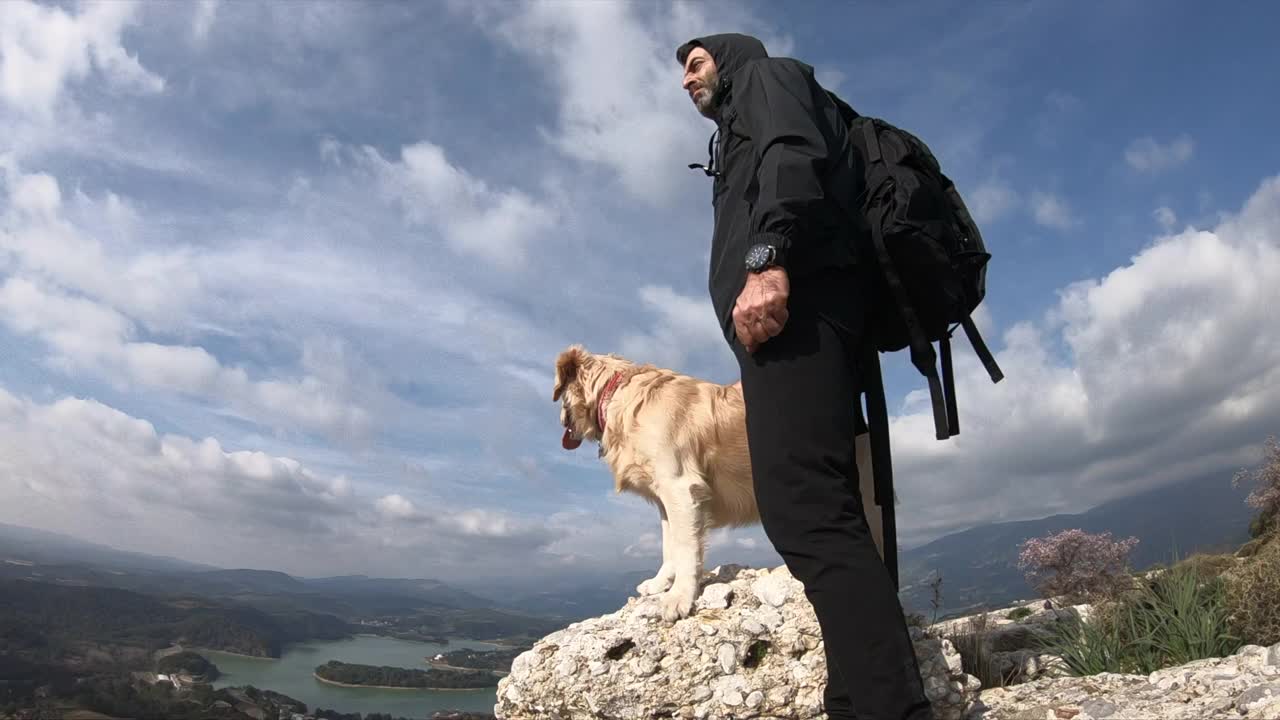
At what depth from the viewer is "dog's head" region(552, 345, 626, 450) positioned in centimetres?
566

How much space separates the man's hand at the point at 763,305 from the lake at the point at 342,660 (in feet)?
158

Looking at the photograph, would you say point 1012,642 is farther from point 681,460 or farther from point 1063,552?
point 1063,552

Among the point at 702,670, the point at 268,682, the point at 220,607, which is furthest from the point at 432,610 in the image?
the point at 702,670

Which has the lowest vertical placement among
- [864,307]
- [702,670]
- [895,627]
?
[702,670]

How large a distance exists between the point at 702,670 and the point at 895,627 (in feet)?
6.21

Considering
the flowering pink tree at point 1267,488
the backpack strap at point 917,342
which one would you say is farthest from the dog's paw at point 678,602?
the flowering pink tree at point 1267,488

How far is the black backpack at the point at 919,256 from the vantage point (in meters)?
2.98

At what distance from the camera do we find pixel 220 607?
10169 centimetres

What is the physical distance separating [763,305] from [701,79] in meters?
1.65

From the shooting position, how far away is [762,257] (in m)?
2.67

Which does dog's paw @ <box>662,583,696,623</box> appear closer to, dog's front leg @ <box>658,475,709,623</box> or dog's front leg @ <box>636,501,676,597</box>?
dog's front leg @ <box>658,475,709,623</box>

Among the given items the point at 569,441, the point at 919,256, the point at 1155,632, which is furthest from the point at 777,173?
the point at 1155,632

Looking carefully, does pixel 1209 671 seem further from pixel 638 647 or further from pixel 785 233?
pixel 785 233

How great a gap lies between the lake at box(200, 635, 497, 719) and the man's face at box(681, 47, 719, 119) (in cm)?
4797
